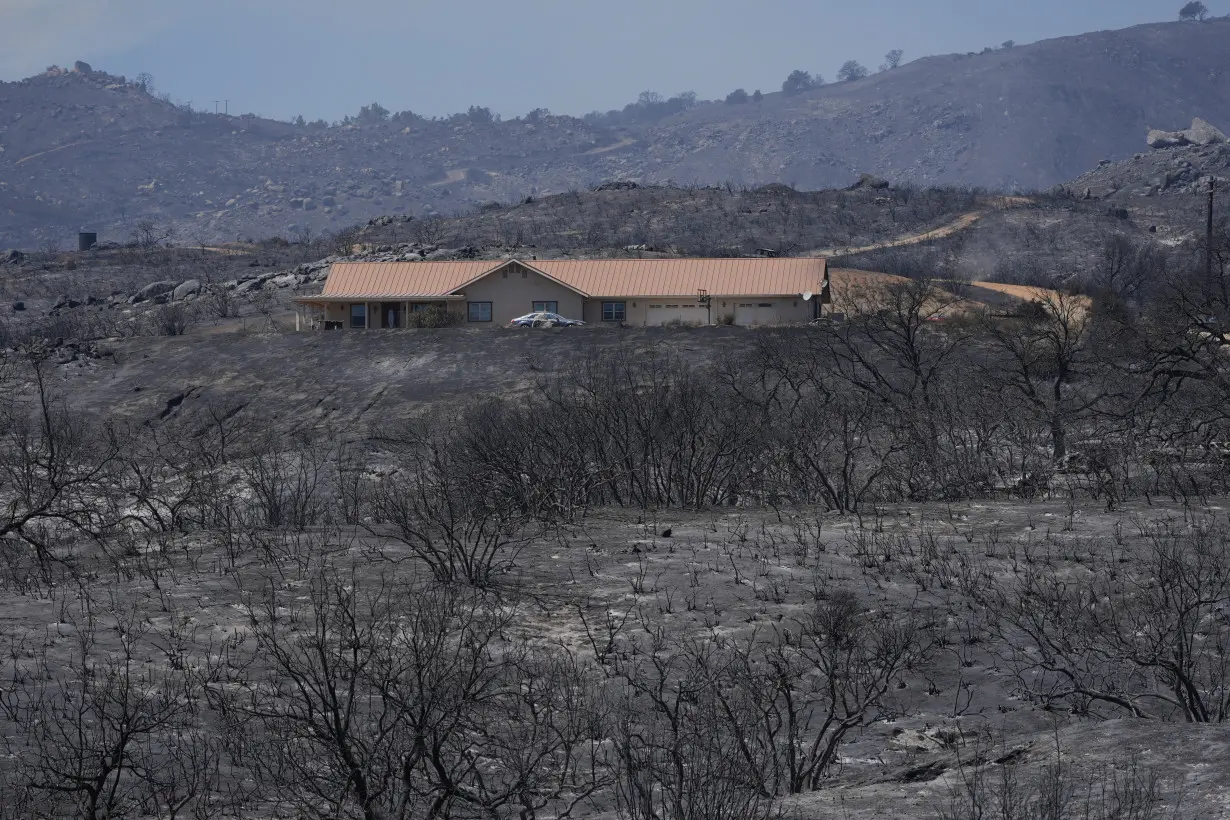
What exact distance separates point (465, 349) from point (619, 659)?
4484 cm

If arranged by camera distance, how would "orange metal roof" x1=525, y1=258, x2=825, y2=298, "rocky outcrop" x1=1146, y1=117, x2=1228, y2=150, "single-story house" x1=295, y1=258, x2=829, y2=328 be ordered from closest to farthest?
"single-story house" x1=295, y1=258, x2=829, y2=328
"orange metal roof" x1=525, y1=258, x2=825, y2=298
"rocky outcrop" x1=1146, y1=117, x2=1228, y2=150

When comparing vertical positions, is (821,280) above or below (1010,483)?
above

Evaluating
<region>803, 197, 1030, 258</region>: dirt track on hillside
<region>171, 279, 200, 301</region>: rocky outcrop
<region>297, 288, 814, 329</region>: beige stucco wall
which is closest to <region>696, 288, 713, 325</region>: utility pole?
<region>297, 288, 814, 329</region>: beige stucco wall

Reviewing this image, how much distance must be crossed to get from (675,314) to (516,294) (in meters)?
7.20

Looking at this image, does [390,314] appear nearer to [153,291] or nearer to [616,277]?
[616,277]

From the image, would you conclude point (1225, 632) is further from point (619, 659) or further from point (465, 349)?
point (465, 349)

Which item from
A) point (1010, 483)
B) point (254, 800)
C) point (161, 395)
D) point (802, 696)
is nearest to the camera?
point (254, 800)

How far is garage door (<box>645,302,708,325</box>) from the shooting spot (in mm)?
67188

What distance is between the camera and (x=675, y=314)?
6819 centimetres

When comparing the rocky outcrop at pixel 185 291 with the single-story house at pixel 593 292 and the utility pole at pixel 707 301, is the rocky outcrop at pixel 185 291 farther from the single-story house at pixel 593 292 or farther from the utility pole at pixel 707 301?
the utility pole at pixel 707 301

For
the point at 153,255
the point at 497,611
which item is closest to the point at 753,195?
the point at 153,255

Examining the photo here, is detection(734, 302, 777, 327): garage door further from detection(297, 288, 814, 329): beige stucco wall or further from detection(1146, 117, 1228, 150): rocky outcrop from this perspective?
detection(1146, 117, 1228, 150): rocky outcrop

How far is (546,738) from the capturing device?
1244 cm

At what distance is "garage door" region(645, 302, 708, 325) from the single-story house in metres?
0.04
